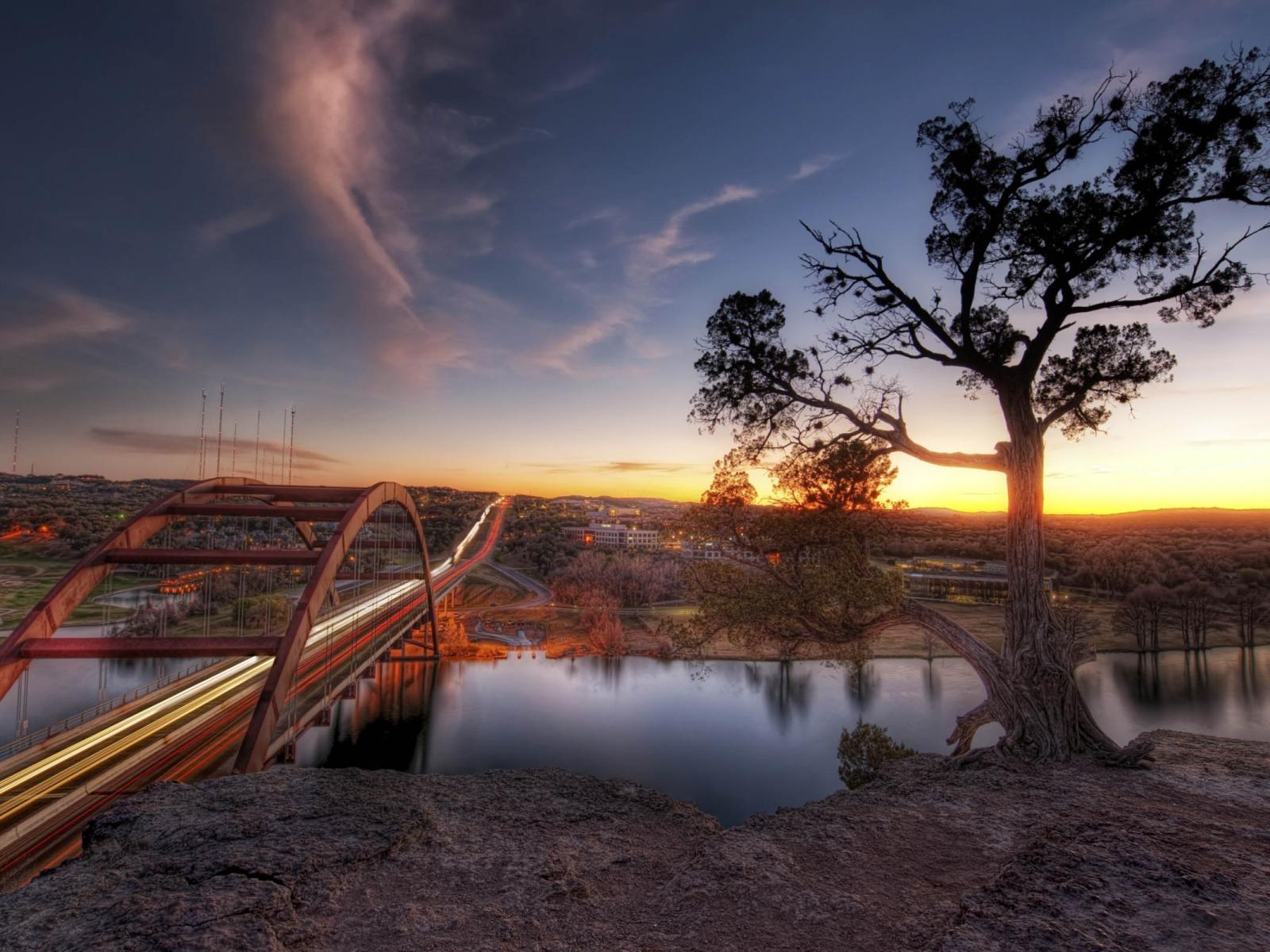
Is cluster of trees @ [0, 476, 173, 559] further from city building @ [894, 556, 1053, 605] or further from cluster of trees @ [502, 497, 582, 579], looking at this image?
city building @ [894, 556, 1053, 605]

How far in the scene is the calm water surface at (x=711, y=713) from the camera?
2372cm

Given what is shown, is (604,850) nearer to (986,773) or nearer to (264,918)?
(264,918)

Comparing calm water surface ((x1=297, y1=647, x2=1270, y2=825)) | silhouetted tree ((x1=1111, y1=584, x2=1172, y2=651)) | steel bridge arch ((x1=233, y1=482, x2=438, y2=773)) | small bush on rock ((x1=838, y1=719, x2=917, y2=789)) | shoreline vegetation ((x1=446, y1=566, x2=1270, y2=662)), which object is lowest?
calm water surface ((x1=297, y1=647, x2=1270, y2=825))

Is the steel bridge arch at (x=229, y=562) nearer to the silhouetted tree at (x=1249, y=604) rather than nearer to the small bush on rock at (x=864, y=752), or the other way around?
the small bush on rock at (x=864, y=752)

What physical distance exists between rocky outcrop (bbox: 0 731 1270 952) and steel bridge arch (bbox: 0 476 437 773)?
744 cm

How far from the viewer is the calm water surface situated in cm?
2372

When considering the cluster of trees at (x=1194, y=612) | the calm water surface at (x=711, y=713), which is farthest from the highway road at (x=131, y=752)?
the cluster of trees at (x=1194, y=612)

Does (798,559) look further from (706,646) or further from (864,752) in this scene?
(706,646)

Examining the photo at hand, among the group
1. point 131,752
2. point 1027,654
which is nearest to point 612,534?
point 131,752

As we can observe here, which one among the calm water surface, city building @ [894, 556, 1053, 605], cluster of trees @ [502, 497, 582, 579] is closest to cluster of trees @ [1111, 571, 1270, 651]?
the calm water surface

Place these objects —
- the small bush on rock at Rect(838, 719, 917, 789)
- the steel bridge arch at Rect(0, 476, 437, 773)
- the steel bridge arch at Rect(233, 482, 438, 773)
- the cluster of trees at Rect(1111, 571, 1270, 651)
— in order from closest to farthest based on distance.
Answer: the steel bridge arch at Rect(233, 482, 438, 773), the steel bridge arch at Rect(0, 476, 437, 773), the small bush on rock at Rect(838, 719, 917, 789), the cluster of trees at Rect(1111, 571, 1270, 651)

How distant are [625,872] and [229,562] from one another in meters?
12.9

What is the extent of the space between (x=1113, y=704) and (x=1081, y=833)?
107 ft

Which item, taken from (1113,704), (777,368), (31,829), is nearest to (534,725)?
(31,829)
